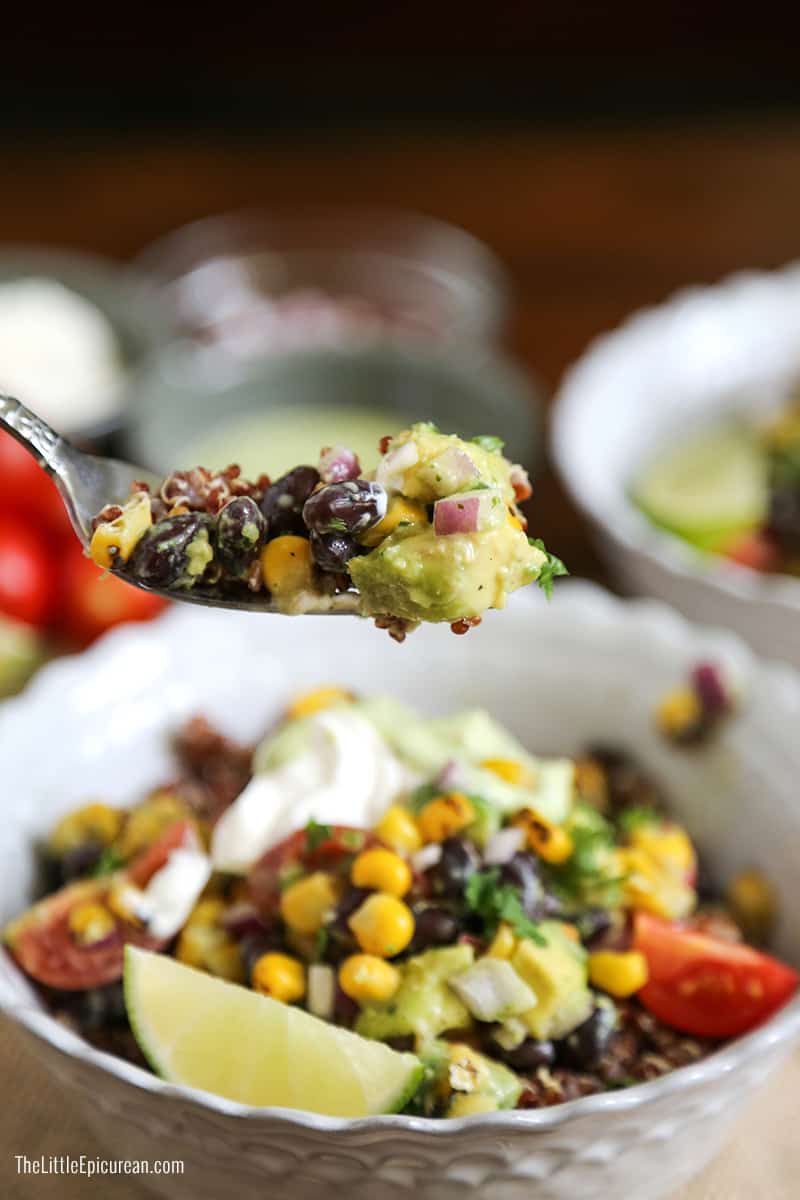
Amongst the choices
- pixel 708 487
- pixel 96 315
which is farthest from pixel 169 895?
pixel 96 315

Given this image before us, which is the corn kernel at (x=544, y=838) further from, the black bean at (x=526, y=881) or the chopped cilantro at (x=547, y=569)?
the chopped cilantro at (x=547, y=569)

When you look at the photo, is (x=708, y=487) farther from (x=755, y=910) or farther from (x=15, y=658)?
(x=15, y=658)

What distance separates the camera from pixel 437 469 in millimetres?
1844

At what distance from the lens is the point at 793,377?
4348mm

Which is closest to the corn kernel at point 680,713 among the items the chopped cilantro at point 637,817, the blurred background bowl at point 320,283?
the chopped cilantro at point 637,817

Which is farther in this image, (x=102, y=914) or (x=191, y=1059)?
(x=102, y=914)

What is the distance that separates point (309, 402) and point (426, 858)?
2.73 metres

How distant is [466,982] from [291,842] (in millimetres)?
390

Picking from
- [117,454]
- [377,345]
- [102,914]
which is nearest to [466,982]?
[102,914]

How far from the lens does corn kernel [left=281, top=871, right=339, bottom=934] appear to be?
7.32 feet

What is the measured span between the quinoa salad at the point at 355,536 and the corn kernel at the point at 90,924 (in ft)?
2.13

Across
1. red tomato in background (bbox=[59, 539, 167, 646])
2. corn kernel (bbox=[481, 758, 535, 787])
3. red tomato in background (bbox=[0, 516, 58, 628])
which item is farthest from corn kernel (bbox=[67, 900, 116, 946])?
red tomato in background (bbox=[0, 516, 58, 628])

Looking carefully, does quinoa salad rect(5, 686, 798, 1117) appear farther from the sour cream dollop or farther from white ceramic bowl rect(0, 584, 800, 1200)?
white ceramic bowl rect(0, 584, 800, 1200)

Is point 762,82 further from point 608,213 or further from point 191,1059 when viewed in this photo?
point 191,1059
